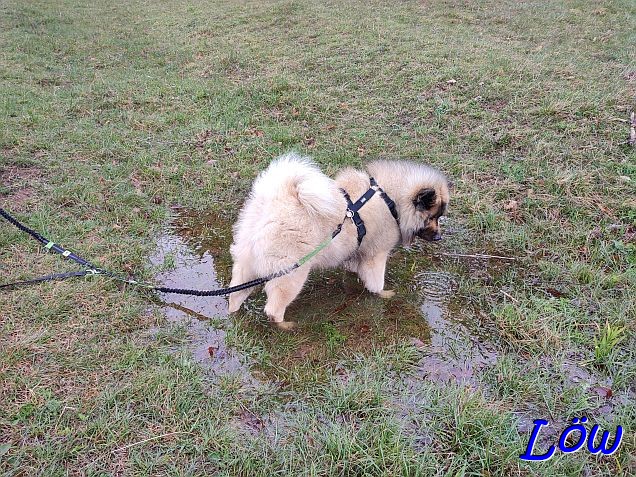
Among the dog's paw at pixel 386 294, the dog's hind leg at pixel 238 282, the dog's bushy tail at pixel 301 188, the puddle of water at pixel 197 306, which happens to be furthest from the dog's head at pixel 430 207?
the puddle of water at pixel 197 306

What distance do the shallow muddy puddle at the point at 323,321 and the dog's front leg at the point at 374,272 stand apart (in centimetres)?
9

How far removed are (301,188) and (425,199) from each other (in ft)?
3.35

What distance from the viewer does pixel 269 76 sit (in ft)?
25.6

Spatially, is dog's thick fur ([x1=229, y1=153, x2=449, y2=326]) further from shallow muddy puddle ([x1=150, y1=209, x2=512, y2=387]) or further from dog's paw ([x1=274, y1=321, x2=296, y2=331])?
shallow muddy puddle ([x1=150, y1=209, x2=512, y2=387])

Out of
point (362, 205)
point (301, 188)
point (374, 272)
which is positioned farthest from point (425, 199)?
point (301, 188)

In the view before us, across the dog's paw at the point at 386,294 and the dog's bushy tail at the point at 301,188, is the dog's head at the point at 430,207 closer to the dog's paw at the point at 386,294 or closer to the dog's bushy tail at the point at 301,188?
the dog's paw at the point at 386,294

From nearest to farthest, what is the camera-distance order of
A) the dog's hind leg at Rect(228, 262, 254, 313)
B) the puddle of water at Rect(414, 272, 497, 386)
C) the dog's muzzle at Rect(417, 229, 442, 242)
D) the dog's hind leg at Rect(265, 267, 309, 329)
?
the puddle of water at Rect(414, 272, 497, 386) < the dog's hind leg at Rect(265, 267, 309, 329) < the dog's hind leg at Rect(228, 262, 254, 313) < the dog's muzzle at Rect(417, 229, 442, 242)

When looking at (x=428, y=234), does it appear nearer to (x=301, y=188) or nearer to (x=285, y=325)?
(x=301, y=188)

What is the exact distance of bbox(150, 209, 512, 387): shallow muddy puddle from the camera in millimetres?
2930

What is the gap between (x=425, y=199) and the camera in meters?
3.44

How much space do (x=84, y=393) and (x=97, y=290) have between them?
942 mm

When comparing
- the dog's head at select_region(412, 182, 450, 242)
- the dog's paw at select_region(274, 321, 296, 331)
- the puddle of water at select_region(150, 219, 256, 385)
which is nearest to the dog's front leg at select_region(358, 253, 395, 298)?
the dog's head at select_region(412, 182, 450, 242)

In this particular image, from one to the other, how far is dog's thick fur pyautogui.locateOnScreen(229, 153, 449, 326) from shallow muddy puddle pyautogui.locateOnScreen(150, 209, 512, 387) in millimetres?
183

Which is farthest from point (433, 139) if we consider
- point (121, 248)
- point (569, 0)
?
point (569, 0)
